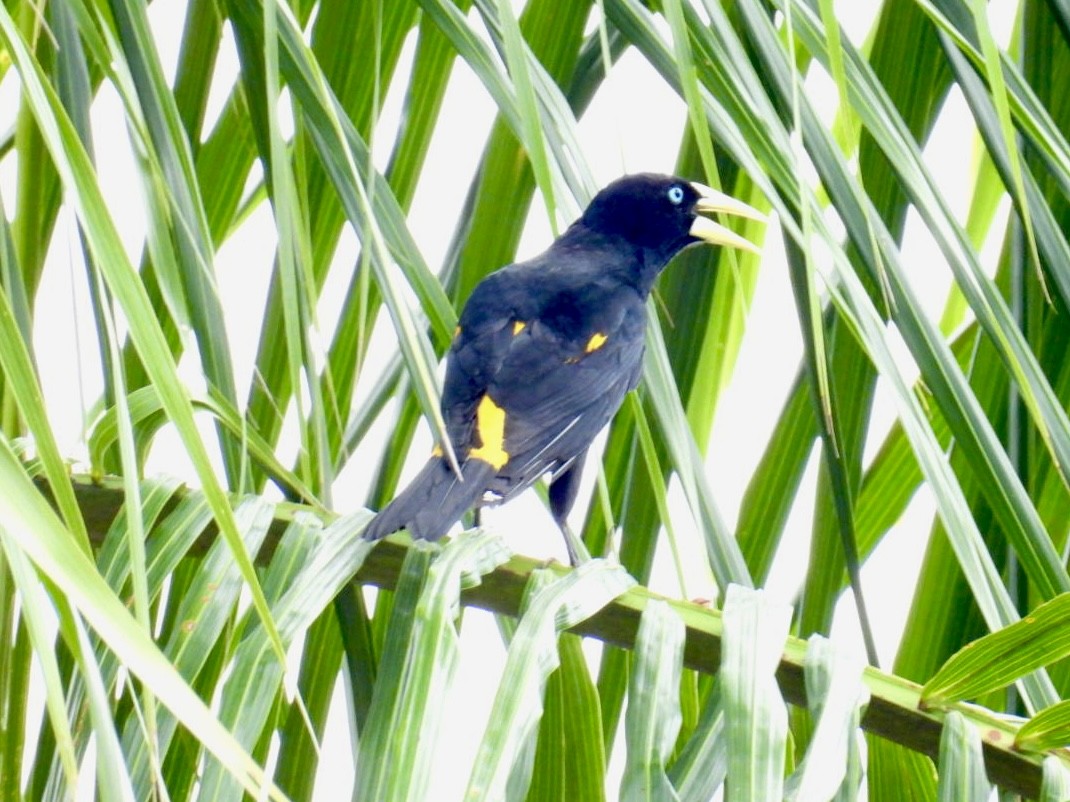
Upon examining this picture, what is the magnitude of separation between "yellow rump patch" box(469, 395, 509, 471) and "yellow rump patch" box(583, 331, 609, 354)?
305mm

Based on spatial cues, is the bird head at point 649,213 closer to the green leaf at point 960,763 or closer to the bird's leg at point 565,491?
the bird's leg at point 565,491

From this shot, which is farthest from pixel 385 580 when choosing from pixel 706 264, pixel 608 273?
pixel 608 273

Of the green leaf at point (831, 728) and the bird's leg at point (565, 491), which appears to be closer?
the green leaf at point (831, 728)

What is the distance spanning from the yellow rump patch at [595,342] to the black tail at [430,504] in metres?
0.68

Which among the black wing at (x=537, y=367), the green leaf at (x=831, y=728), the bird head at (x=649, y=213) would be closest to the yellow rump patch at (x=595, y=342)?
the black wing at (x=537, y=367)

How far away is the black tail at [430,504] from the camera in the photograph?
5.37 ft

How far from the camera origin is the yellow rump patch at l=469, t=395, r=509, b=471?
92.5 inches

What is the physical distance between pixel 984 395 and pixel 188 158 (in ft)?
3.72

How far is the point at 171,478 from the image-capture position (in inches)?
60.0

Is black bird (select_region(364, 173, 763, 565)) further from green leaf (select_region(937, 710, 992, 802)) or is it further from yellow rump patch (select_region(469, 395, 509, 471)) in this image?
green leaf (select_region(937, 710, 992, 802))

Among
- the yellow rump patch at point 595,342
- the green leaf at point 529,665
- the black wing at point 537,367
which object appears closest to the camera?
the green leaf at point 529,665

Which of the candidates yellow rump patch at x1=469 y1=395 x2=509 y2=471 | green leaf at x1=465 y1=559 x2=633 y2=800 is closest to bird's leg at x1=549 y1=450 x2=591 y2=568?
yellow rump patch at x1=469 y1=395 x2=509 y2=471

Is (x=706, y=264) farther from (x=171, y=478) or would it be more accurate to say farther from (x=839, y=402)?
(x=171, y=478)

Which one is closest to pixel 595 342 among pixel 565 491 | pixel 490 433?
pixel 565 491
